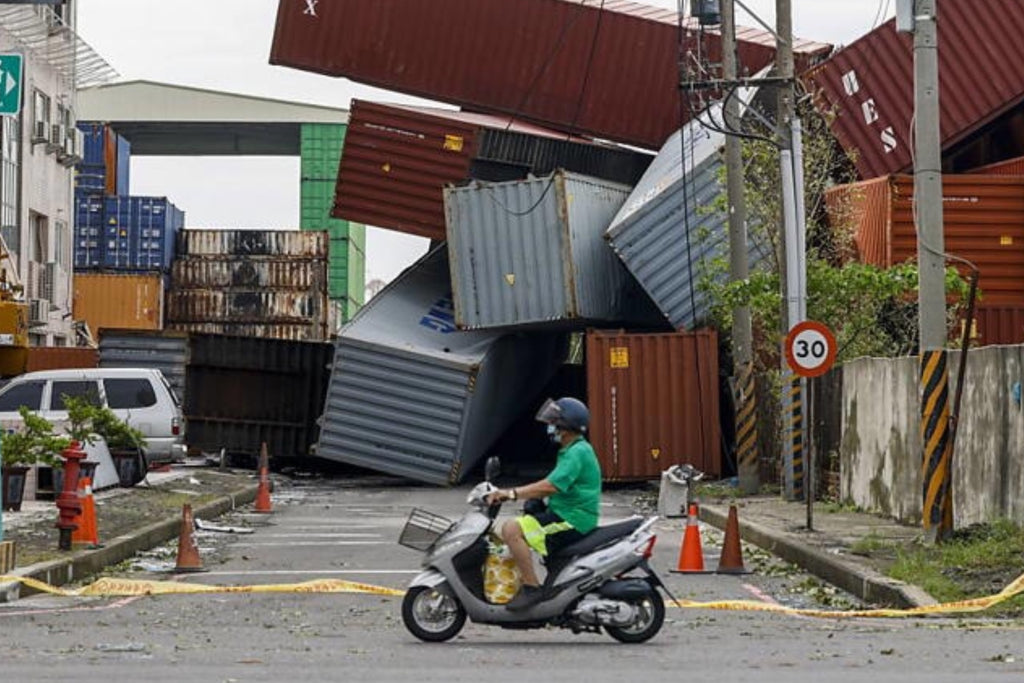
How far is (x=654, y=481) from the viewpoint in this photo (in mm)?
35062

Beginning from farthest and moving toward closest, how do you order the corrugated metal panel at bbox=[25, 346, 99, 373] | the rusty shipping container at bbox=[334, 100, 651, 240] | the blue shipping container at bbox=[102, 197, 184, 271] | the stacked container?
the blue shipping container at bbox=[102, 197, 184, 271]
the stacked container
the corrugated metal panel at bbox=[25, 346, 99, 373]
the rusty shipping container at bbox=[334, 100, 651, 240]

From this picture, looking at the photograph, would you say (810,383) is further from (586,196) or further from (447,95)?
(447,95)

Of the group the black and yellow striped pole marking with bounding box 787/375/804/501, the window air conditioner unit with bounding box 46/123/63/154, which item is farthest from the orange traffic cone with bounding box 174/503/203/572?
the window air conditioner unit with bounding box 46/123/63/154

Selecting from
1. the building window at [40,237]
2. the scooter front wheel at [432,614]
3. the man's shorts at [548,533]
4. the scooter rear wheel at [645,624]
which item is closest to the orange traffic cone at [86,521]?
the scooter front wheel at [432,614]

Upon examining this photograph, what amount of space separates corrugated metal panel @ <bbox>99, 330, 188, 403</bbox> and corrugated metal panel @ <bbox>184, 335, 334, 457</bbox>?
2631 millimetres

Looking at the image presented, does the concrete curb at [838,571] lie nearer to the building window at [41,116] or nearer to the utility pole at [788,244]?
the utility pole at [788,244]

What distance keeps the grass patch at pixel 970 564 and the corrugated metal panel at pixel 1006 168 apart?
1531 cm

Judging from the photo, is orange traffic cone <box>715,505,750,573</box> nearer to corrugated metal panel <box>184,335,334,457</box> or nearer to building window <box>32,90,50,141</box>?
corrugated metal panel <box>184,335,334,457</box>

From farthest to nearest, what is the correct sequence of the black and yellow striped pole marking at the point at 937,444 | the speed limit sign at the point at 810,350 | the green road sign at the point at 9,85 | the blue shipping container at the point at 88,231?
1. the blue shipping container at the point at 88,231
2. the speed limit sign at the point at 810,350
3. the black and yellow striped pole marking at the point at 937,444
4. the green road sign at the point at 9,85

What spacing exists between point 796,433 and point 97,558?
1179cm

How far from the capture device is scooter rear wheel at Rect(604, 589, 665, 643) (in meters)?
12.4

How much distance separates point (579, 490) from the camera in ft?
40.5

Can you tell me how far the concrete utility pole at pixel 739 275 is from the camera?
29.7 metres

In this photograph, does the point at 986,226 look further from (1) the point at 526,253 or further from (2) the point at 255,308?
(2) the point at 255,308
